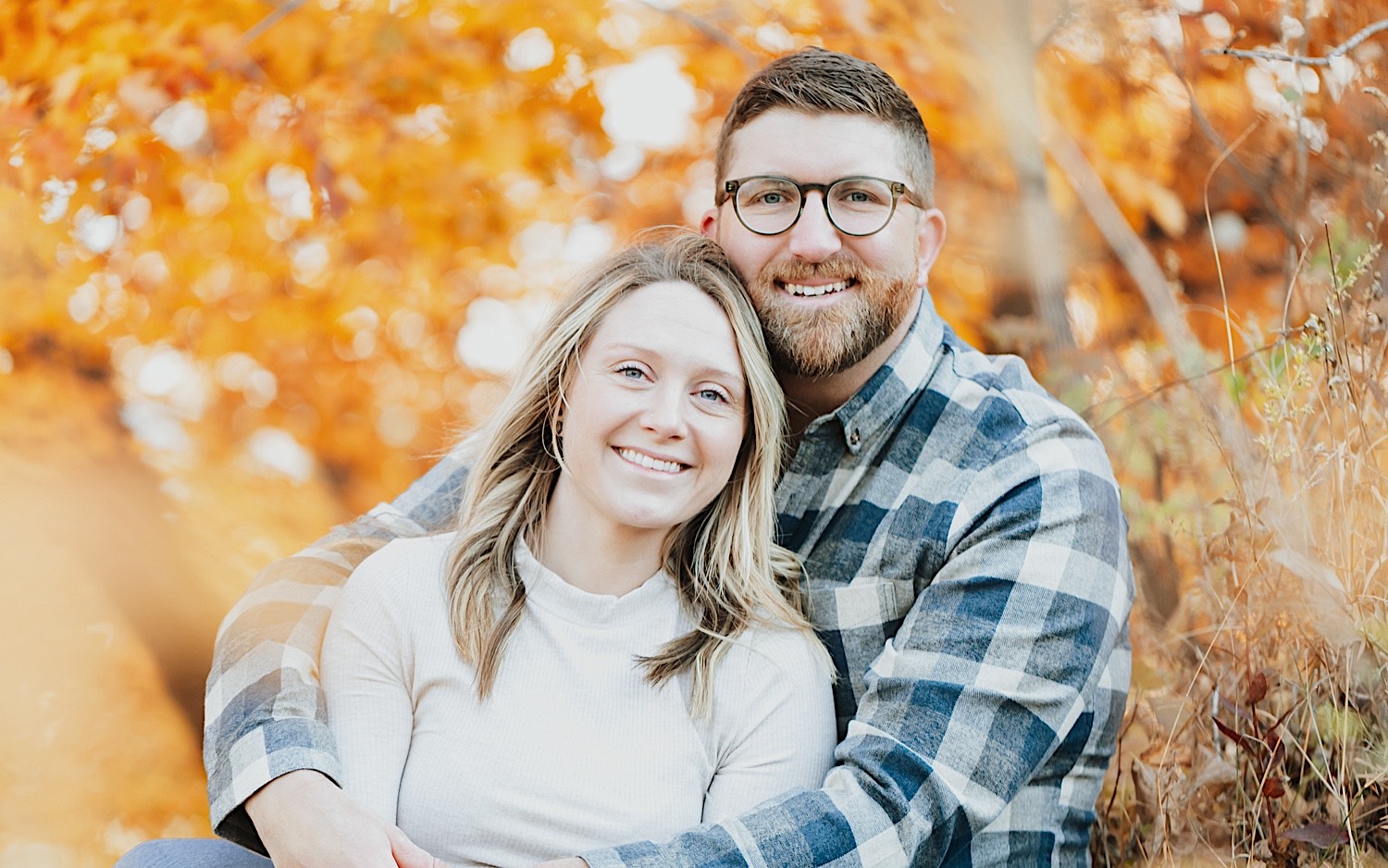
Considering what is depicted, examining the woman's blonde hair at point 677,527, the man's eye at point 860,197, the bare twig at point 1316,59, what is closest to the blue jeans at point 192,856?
the woman's blonde hair at point 677,527

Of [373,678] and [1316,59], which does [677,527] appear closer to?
[373,678]

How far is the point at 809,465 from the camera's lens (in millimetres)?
1807

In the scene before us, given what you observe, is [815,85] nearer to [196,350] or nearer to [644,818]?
[644,818]

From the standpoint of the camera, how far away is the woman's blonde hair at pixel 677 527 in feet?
5.09

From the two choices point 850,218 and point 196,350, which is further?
point 196,350

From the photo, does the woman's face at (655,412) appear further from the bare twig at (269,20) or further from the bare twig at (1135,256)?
the bare twig at (269,20)

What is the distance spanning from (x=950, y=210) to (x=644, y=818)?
2.00 m

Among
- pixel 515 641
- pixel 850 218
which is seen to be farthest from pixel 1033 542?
pixel 515 641

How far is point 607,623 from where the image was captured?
1.58m

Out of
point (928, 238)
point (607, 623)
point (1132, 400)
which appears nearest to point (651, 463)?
point (607, 623)

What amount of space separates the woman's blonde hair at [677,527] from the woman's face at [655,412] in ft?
0.12

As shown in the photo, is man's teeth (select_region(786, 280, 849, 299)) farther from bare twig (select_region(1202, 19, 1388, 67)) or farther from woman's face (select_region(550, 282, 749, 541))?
bare twig (select_region(1202, 19, 1388, 67))

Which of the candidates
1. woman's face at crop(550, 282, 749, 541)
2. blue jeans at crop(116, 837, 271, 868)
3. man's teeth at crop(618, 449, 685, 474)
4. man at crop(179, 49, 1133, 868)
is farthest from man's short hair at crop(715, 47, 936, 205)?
blue jeans at crop(116, 837, 271, 868)

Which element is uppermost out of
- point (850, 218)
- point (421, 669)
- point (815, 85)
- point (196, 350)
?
point (815, 85)
